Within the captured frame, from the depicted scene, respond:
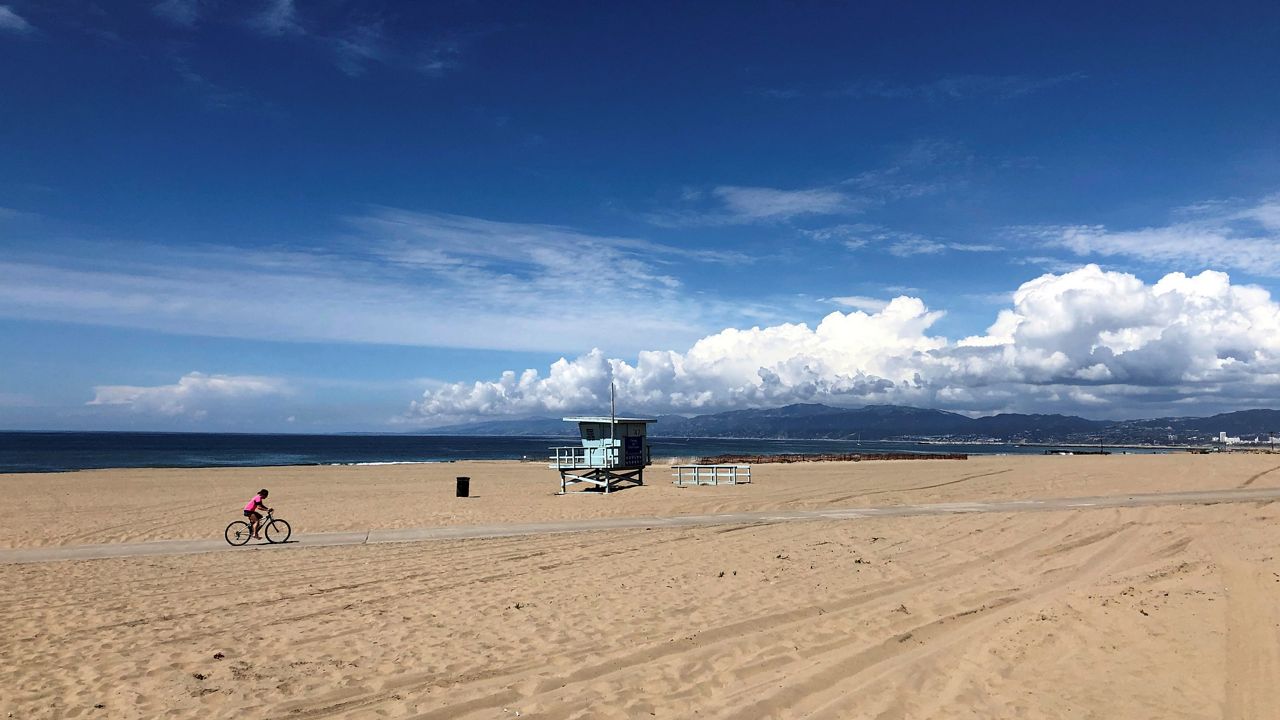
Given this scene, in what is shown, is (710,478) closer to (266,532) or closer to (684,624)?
(266,532)

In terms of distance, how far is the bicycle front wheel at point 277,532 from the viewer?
1781cm

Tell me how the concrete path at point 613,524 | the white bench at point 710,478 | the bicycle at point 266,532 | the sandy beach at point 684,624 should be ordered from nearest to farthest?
the sandy beach at point 684,624
the concrete path at point 613,524
the bicycle at point 266,532
the white bench at point 710,478

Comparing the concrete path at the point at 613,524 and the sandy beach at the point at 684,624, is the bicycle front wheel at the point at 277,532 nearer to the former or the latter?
the concrete path at the point at 613,524

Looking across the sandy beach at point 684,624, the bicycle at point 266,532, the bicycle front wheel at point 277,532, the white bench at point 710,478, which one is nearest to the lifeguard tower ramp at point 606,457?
the white bench at point 710,478

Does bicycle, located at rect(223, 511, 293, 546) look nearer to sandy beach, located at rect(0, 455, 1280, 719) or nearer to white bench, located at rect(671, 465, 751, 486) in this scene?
sandy beach, located at rect(0, 455, 1280, 719)

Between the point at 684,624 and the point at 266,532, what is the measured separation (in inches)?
486

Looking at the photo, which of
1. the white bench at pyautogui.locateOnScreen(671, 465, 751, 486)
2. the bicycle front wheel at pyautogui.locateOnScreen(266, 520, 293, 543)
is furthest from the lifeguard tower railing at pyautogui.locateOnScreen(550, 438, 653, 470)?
the bicycle front wheel at pyautogui.locateOnScreen(266, 520, 293, 543)

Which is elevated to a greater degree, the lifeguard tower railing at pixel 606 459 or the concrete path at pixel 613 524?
the lifeguard tower railing at pixel 606 459

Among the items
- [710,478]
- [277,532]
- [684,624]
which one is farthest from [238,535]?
[710,478]

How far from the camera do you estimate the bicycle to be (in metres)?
17.4

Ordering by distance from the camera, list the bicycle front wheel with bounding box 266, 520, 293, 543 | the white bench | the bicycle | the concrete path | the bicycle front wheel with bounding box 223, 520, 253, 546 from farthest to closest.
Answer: the white bench, the bicycle front wheel with bounding box 266, 520, 293, 543, the bicycle, the bicycle front wheel with bounding box 223, 520, 253, 546, the concrete path

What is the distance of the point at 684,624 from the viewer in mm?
9688

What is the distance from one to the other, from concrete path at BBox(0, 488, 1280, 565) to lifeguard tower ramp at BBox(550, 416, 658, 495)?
1177cm

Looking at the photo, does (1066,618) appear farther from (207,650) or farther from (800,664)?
(207,650)
